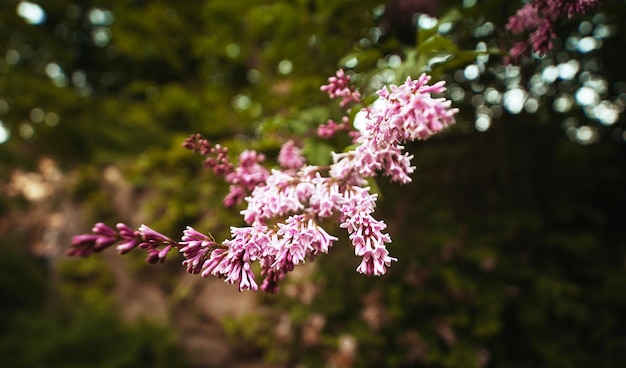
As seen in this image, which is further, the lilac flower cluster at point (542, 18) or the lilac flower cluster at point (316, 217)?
the lilac flower cluster at point (542, 18)

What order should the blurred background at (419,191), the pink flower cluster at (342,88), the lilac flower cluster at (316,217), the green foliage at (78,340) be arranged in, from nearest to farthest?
the lilac flower cluster at (316,217), the pink flower cluster at (342,88), the blurred background at (419,191), the green foliage at (78,340)

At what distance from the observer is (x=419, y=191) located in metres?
3.18

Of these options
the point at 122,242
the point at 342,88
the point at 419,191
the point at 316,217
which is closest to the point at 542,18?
the point at 342,88

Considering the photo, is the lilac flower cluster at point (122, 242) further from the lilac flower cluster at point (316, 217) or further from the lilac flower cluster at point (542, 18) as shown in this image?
the lilac flower cluster at point (542, 18)

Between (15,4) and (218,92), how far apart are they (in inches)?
126

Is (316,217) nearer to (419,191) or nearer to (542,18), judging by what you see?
(542,18)

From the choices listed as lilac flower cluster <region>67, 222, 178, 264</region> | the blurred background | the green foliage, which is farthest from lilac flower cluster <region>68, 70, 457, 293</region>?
the green foliage

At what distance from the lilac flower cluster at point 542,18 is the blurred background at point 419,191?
0.15 m

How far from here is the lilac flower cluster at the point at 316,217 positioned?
2.77 feet

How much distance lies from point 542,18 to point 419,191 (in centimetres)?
205

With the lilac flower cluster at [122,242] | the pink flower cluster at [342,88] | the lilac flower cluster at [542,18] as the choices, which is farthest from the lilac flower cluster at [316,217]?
the lilac flower cluster at [542,18]

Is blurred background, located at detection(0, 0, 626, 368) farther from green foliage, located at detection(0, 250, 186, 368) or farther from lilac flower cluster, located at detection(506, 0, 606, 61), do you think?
lilac flower cluster, located at detection(506, 0, 606, 61)

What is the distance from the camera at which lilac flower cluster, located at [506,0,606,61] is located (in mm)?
1122

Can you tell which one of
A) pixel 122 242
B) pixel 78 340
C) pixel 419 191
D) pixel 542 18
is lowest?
pixel 122 242
